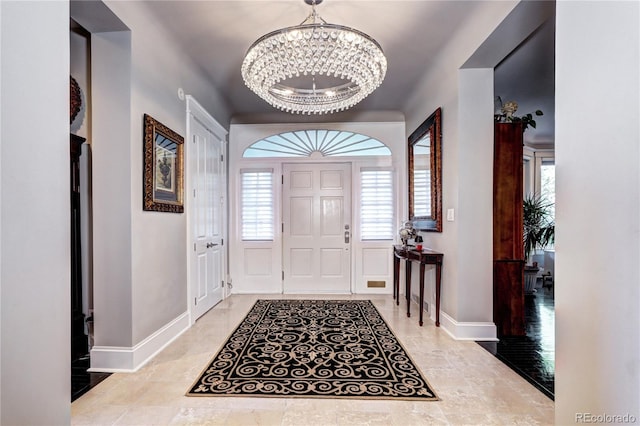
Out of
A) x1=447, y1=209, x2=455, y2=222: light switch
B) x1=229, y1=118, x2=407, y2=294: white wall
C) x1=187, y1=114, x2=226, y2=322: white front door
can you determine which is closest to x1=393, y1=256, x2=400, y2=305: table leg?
x1=229, y1=118, x2=407, y2=294: white wall

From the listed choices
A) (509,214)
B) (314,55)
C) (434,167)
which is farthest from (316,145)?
(509,214)

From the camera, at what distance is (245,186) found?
201 inches

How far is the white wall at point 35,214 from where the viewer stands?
794 mm

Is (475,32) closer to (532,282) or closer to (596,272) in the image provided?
(596,272)

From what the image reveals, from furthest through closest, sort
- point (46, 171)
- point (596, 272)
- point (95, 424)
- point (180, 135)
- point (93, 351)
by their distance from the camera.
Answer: point (180, 135), point (93, 351), point (95, 424), point (596, 272), point (46, 171)

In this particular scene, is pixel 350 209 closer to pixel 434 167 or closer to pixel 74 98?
pixel 434 167

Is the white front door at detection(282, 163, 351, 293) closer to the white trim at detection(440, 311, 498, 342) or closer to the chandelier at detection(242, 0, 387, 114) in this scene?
the white trim at detection(440, 311, 498, 342)

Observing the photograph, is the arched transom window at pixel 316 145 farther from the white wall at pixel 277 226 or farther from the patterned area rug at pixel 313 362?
the patterned area rug at pixel 313 362

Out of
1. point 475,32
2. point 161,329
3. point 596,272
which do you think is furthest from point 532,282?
point 161,329

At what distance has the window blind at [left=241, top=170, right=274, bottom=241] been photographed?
16.8 feet

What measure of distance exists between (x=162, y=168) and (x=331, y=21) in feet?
6.47

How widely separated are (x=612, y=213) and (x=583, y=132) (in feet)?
0.96

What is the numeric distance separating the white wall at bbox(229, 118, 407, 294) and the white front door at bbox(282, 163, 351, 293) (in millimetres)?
102

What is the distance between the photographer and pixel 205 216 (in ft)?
12.8
